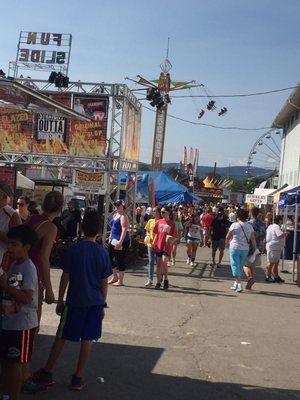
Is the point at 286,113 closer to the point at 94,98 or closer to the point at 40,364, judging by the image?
the point at 94,98

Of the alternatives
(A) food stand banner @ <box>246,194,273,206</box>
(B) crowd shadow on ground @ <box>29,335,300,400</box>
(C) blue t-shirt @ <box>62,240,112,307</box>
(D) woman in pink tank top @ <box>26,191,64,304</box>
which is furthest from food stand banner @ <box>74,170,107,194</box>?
(A) food stand banner @ <box>246,194,273,206</box>

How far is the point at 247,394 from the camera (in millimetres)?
5312

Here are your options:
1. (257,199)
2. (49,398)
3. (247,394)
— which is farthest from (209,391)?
(257,199)

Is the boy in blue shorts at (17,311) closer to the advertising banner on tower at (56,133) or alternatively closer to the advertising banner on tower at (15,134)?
the advertising banner on tower at (56,133)

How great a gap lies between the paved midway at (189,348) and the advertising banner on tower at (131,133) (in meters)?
5.94

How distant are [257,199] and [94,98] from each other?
16893 mm

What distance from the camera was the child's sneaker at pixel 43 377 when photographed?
5.10m

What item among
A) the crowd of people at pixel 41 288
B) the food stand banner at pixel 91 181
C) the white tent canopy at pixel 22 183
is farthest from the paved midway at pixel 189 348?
the white tent canopy at pixel 22 183

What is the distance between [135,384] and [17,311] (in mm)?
1647

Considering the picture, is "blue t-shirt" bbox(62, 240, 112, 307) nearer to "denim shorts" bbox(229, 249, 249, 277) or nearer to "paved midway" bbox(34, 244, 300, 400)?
"paved midway" bbox(34, 244, 300, 400)

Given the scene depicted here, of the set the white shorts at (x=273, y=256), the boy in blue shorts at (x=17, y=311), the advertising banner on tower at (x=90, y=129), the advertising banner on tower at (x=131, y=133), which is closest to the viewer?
the boy in blue shorts at (x=17, y=311)

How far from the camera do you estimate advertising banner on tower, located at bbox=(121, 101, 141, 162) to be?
16156mm

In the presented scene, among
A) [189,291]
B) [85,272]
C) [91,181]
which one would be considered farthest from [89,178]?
[85,272]

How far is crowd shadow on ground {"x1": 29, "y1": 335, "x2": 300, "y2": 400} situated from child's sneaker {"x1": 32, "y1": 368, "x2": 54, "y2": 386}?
6cm
